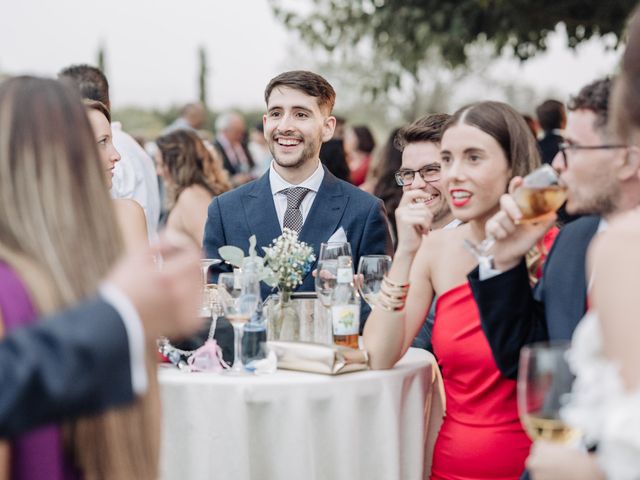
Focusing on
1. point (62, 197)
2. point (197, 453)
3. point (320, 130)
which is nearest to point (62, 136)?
point (62, 197)

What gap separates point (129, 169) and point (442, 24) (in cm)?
421

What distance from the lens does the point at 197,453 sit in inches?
113

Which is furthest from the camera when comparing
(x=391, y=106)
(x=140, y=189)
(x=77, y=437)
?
(x=391, y=106)

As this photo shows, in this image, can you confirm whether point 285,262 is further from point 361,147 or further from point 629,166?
point 361,147

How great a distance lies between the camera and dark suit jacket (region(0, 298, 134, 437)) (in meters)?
1.36

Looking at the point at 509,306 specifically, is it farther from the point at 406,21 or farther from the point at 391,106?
the point at 391,106

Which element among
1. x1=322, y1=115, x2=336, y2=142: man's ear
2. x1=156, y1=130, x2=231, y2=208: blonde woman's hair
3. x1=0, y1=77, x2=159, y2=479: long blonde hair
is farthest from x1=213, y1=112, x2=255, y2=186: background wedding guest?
x1=0, y1=77, x2=159, y2=479: long blonde hair

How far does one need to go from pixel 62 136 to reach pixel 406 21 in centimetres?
785

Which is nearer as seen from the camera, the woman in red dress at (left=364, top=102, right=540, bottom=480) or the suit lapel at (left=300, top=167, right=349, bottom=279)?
the woman in red dress at (left=364, top=102, right=540, bottom=480)

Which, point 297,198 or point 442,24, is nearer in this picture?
point 297,198

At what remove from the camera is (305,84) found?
4.23 metres

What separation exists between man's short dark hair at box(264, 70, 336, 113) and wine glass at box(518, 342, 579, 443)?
9.26 ft

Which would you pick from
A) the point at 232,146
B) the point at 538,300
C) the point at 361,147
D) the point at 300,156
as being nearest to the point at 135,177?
the point at 300,156

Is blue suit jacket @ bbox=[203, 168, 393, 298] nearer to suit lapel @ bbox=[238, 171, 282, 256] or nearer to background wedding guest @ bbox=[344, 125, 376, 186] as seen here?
suit lapel @ bbox=[238, 171, 282, 256]
